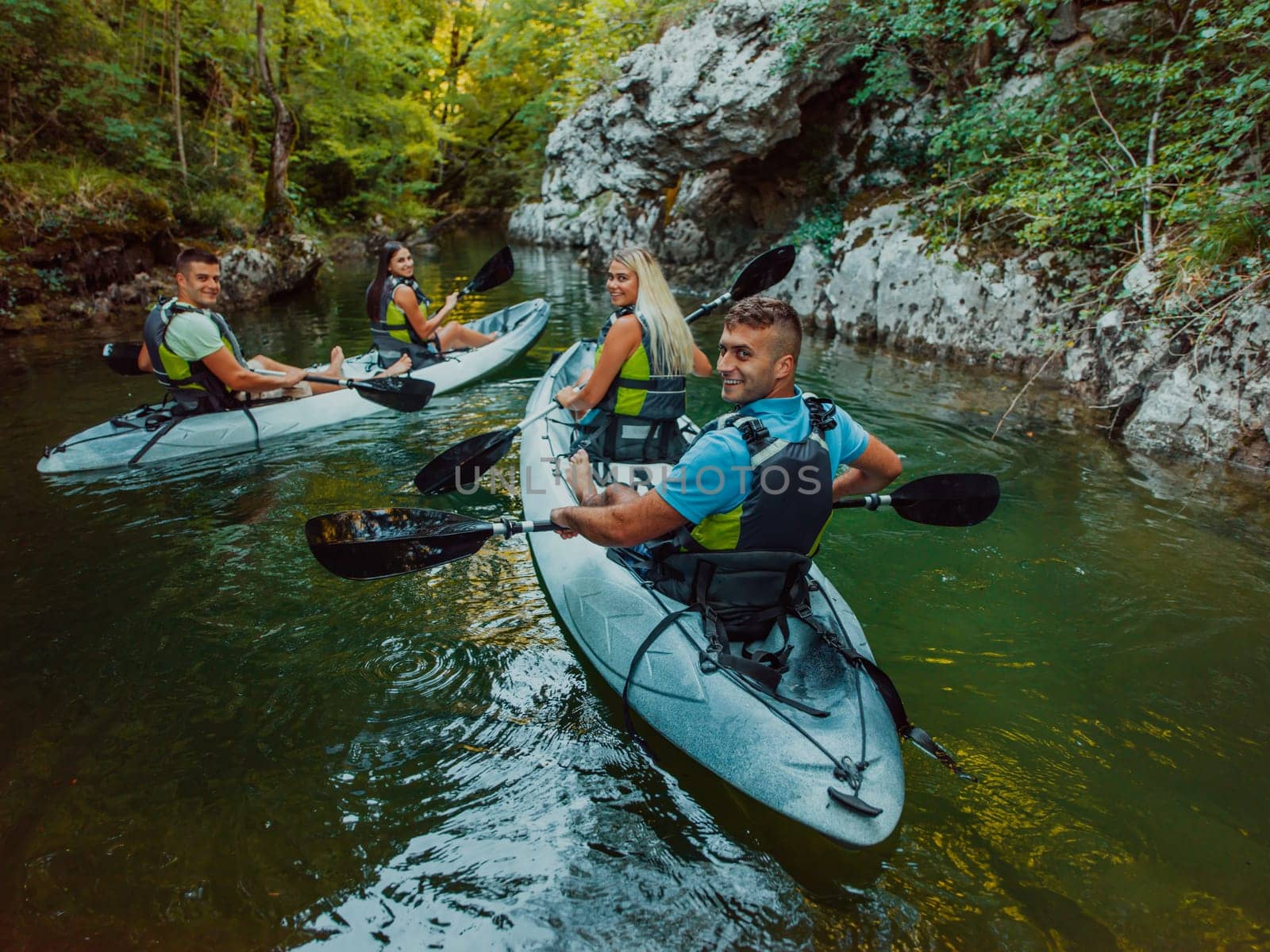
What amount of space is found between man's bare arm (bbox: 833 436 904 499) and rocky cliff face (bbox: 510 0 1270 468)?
328cm

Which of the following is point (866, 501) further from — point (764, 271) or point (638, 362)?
point (764, 271)

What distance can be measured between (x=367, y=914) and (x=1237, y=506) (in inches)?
208

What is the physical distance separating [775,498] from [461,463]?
241 centimetres

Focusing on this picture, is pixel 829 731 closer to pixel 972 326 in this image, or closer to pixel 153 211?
pixel 972 326

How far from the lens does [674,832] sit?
238 cm

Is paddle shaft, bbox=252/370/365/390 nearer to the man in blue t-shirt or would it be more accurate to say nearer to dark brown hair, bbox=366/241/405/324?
dark brown hair, bbox=366/241/405/324

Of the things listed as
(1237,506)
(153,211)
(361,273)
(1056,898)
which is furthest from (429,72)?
(1056,898)

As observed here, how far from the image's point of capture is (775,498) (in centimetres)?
226

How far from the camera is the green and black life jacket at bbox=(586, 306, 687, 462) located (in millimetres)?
3936

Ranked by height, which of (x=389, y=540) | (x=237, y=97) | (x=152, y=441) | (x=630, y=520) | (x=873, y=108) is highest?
(x=237, y=97)

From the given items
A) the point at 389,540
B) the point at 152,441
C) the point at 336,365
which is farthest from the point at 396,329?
the point at 389,540

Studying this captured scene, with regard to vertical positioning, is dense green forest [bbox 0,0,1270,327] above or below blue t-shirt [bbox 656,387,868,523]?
above

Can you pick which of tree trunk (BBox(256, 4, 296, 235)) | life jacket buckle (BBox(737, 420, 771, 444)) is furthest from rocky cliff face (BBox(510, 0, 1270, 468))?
tree trunk (BBox(256, 4, 296, 235))

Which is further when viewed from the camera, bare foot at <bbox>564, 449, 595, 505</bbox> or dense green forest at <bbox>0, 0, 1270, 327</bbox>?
dense green forest at <bbox>0, 0, 1270, 327</bbox>
